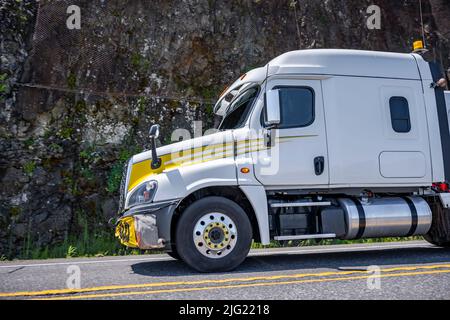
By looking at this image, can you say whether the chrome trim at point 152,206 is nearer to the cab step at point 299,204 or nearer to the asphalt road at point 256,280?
the asphalt road at point 256,280

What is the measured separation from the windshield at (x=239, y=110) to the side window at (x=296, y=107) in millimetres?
439

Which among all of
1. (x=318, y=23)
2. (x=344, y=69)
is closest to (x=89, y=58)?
(x=318, y=23)

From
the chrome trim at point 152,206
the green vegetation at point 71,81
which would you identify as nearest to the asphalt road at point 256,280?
the chrome trim at point 152,206

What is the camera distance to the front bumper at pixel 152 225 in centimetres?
575

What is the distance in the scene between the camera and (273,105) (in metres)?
6.18

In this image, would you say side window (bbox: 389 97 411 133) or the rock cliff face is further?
the rock cliff face

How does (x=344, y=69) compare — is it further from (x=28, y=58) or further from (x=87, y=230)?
(x=28, y=58)

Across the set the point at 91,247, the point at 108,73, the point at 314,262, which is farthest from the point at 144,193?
the point at 108,73

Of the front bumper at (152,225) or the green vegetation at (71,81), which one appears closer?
the front bumper at (152,225)

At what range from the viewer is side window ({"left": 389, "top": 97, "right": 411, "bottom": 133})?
23.0 ft

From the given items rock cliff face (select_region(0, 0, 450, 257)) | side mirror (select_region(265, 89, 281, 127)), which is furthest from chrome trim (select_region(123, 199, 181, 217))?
rock cliff face (select_region(0, 0, 450, 257))

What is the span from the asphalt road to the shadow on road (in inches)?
0.5

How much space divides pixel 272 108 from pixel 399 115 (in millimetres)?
2202

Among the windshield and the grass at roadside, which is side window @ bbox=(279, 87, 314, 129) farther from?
the grass at roadside
